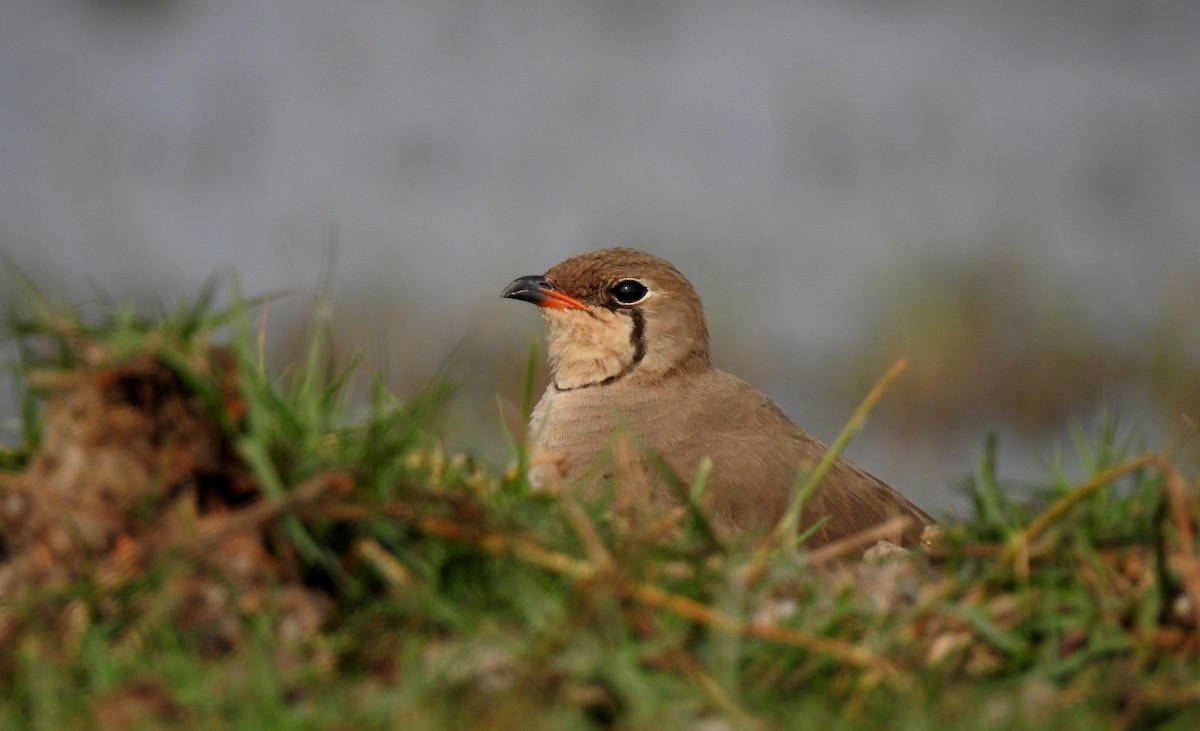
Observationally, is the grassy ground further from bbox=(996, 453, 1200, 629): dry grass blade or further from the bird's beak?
the bird's beak

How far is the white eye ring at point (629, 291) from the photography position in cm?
549

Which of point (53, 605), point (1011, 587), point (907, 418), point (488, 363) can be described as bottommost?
point (907, 418)

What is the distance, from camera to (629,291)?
18.0ft

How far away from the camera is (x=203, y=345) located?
267cm

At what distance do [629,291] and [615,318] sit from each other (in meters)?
0.12

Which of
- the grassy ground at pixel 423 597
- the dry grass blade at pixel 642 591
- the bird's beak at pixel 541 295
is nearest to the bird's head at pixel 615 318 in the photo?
the bird's beak at pixel 541 295

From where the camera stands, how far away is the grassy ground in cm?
232

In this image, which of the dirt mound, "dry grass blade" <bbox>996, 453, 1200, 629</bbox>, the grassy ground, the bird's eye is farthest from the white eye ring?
the dirt mound

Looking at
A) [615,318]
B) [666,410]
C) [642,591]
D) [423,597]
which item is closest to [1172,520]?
[642,591]

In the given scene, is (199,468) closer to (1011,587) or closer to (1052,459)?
(1011,587)

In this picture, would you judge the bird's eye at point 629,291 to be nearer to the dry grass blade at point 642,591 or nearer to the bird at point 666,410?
the bird at point 666,410

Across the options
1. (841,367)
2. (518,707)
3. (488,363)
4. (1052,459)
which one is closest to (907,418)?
(841,367)

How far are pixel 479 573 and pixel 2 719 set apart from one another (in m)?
0.83

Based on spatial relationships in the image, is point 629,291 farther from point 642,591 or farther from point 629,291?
point 642,591
